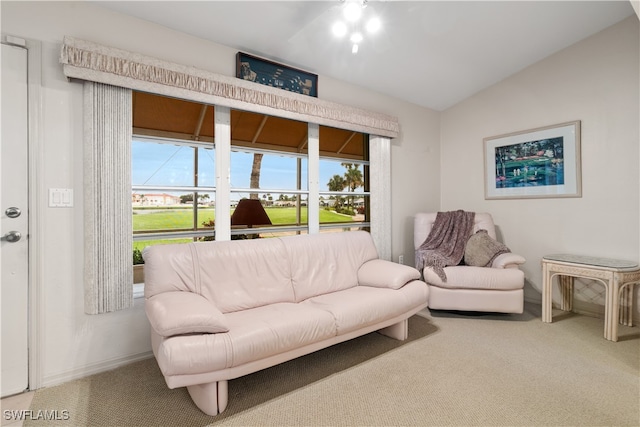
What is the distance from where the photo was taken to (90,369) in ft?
6.85

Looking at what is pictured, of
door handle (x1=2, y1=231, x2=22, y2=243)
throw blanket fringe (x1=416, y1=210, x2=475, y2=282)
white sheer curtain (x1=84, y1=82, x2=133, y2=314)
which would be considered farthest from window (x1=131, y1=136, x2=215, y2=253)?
throw blanket fringe (x1=416, y1=210, x2=475, y2=282)

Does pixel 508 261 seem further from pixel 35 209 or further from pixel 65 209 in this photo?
pixel 35 209

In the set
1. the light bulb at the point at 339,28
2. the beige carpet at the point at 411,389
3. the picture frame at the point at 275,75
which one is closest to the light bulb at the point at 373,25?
the light bulb at the point at 339,28

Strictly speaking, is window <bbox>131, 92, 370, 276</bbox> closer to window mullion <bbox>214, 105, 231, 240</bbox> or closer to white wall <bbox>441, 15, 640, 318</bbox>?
window mullion <bbox>214, 105, 231, 240</bbox>

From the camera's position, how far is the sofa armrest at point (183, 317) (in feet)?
5.17

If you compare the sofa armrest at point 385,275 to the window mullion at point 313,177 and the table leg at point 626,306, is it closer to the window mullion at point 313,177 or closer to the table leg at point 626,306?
the window mullion at point 313,177

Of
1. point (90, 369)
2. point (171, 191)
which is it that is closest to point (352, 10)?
point (171, 191)

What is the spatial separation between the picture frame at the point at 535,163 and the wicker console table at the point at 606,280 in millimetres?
778

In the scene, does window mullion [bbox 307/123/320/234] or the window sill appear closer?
the window sill

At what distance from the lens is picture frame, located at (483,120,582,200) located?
325 centimetres

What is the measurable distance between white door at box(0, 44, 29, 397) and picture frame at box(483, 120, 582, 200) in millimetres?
4443

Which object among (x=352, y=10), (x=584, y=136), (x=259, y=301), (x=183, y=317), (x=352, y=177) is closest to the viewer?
(x=183, y=317)

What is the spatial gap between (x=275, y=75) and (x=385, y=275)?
6.78 feet

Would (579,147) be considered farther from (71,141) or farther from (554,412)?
(71,141)
